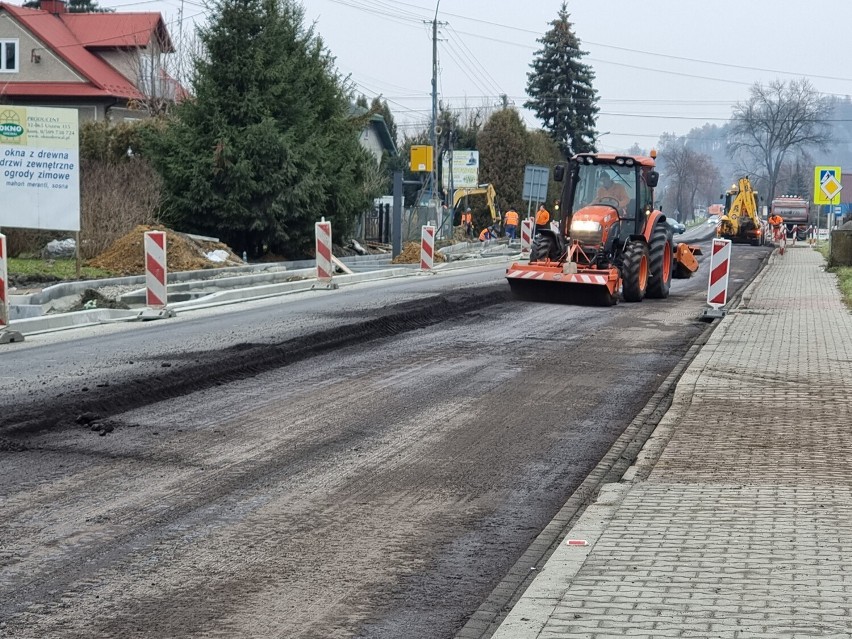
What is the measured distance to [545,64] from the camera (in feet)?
270

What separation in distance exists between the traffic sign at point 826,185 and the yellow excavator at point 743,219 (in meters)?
16.2

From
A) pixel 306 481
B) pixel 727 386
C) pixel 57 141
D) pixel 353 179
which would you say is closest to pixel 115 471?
pixel 306 481

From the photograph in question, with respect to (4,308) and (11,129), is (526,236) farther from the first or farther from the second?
(4,308)

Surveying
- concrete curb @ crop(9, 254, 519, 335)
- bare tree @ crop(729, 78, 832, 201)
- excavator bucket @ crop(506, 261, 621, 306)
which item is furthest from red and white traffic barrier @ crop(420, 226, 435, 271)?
bare tree @ crop(729, 78, 832, 201)

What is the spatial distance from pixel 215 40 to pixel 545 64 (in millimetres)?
50285

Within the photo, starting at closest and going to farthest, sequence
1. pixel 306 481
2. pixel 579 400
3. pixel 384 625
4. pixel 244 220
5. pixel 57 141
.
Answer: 1. pixel 384 625
2. pixel 306 481
3. pixel 579 400
4. pixel 57 141
5. pixel 244 220

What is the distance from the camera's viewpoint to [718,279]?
19.2 m

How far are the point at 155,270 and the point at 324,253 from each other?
268 inches

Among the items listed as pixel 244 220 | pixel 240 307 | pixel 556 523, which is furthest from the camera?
pixel 244 220

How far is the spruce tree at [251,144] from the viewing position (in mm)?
33938

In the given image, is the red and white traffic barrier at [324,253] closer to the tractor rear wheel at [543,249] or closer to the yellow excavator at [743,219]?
the tractor rear wheel at [543,249]

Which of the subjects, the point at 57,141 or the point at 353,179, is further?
the point at 353,179

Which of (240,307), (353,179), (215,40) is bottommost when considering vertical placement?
(240,307)

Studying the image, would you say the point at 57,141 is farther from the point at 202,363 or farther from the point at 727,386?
the point at 727,386
